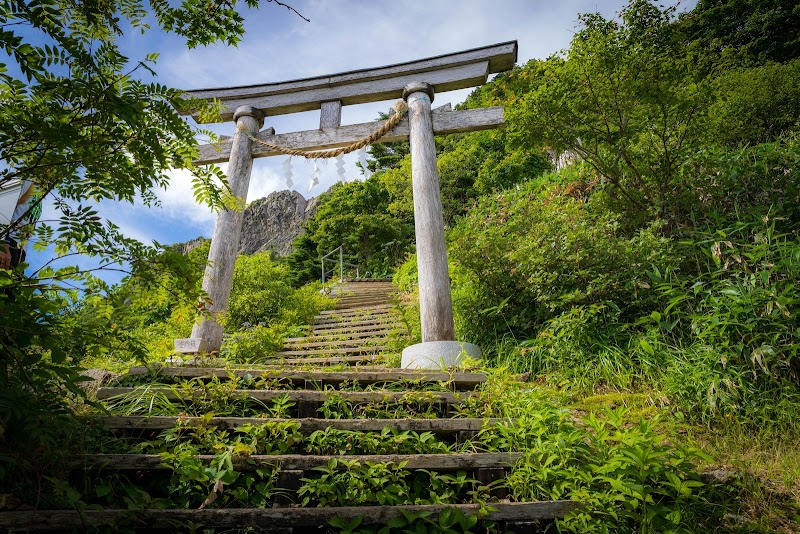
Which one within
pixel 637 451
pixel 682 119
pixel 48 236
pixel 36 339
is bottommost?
pixel 637 451

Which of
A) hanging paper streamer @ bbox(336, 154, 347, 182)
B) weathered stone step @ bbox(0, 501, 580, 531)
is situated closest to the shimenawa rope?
hanging paper streamer @ bbox(336, 154, 347, 182)

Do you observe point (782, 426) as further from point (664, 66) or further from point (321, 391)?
point (664, 66)

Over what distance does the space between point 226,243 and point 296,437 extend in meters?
3.56

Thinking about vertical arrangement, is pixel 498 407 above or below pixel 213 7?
below

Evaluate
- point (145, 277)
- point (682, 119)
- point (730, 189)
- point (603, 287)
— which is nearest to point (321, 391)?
point (145, 277)

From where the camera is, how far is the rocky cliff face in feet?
125

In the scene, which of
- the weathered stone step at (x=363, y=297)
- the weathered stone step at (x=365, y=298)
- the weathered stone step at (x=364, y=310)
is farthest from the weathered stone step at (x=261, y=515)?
the weathered stone step at (x=363, y=297)

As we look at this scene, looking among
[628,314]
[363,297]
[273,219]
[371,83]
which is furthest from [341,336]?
[273,219]

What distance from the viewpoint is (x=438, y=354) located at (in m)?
4.00

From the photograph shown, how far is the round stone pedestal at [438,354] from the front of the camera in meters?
3.92

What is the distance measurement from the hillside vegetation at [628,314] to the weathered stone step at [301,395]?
0.92 feet

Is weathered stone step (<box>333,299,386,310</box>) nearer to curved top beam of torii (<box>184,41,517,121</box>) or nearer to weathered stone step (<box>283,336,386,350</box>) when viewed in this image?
weathered stone step (<box>283,336,386,350</box>)

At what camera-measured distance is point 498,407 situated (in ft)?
8.87

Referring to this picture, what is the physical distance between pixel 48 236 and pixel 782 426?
12.6ft
